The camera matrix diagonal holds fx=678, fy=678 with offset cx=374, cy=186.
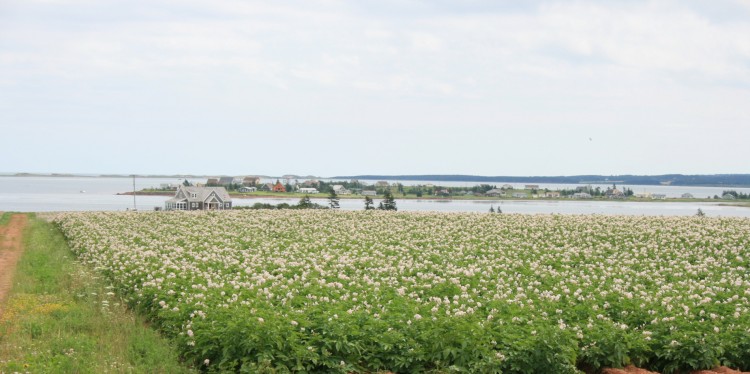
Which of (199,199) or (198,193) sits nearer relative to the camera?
(199,199)

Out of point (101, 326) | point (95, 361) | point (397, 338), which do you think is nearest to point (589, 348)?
point (397, 338)

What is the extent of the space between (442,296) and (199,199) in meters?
51.0

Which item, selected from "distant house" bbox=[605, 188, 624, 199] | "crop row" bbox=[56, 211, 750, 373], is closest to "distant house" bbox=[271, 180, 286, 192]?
"distant house" bbox=[605, 188, 624, 199]

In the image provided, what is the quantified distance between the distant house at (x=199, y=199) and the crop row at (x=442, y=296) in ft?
110

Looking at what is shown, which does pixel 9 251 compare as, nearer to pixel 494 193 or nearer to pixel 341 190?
pixel 341 190

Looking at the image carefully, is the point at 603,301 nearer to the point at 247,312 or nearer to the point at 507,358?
the point at 507,358

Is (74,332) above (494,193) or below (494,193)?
below

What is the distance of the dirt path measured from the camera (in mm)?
20444

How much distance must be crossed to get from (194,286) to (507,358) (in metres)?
7.84

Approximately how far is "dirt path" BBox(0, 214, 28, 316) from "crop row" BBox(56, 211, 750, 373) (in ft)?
8.85

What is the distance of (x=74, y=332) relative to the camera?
46.6ft

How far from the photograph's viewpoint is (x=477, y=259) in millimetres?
21281

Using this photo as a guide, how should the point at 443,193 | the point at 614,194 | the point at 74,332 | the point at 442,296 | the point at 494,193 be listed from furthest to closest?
the point at 494,193 < the point at 443,193 < the point at 614,194 < the point at 442,296 < the point at 74,332

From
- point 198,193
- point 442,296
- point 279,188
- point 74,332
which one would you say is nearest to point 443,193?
point 279,188
